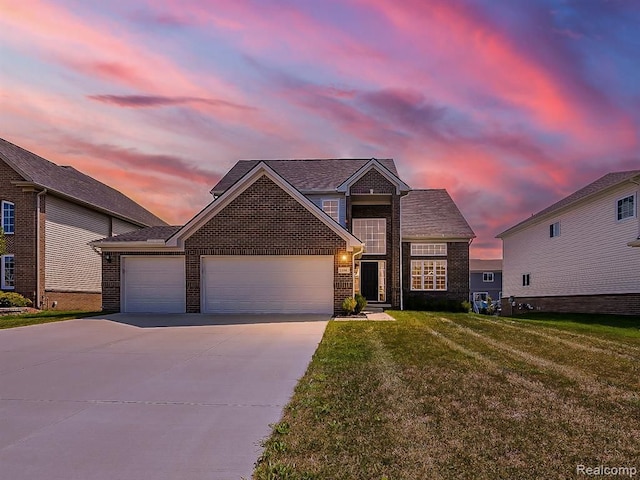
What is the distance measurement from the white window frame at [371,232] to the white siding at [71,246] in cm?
1473

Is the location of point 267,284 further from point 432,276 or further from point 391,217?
point 432,276

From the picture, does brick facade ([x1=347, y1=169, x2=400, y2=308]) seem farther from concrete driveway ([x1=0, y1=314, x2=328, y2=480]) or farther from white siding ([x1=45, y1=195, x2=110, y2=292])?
white siding ([x1=45, y1=195, x2=110, y2=292])

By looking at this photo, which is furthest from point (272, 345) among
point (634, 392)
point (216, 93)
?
point (216, 93)

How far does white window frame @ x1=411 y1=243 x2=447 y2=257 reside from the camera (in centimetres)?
2502

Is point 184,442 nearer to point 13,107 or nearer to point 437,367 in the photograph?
point 437,367

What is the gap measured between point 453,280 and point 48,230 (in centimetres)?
2076

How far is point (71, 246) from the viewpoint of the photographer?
78.6 feet

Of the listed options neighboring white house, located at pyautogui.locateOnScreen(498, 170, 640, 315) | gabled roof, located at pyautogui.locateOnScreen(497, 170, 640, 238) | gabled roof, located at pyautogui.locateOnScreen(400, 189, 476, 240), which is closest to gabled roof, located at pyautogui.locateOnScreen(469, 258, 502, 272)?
neighboring white house, located at pyautogui.locateOnScreen(498, 170, 640, 315)

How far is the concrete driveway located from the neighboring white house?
16.2 meters

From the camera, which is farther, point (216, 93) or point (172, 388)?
point (216, 93)

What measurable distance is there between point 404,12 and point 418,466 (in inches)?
452

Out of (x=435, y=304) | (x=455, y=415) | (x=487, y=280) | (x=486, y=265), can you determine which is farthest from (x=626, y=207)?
(x=486, y=265)

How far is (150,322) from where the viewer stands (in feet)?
48.4

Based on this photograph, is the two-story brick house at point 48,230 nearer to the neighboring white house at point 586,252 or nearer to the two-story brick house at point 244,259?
the two-story brick house at point 244,259
